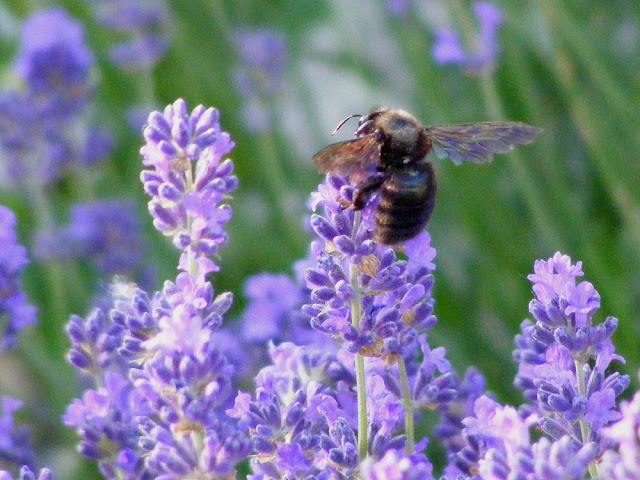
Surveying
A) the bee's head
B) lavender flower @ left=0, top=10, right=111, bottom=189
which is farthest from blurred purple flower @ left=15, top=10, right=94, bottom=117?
the bee's head

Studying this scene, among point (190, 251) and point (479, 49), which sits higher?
point (479, 49)

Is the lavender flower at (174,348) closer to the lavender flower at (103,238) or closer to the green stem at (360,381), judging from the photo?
the green stem at (360,381)

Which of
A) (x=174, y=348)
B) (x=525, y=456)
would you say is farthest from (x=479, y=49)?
(x=525, y=456)

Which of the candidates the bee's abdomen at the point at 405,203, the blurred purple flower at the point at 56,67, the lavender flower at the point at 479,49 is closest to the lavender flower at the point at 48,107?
the blurred purple flower at the point at 56,67

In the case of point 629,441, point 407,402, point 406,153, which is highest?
point 406,153

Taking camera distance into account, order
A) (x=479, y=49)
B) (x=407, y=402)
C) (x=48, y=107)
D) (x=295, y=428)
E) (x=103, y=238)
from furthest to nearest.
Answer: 1. (x=103, y=238)
2. (x=48, y=107)
3. (x=479, y=49)
4. (x=407, y=402)
5. (x=295, y=428)

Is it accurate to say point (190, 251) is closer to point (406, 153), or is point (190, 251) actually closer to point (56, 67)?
point (406, 153)

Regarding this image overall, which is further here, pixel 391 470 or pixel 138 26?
pixel 138 26

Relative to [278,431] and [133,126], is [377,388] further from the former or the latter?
[133,126]

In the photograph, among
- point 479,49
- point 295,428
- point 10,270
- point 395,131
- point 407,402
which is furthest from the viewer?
point 479,49
